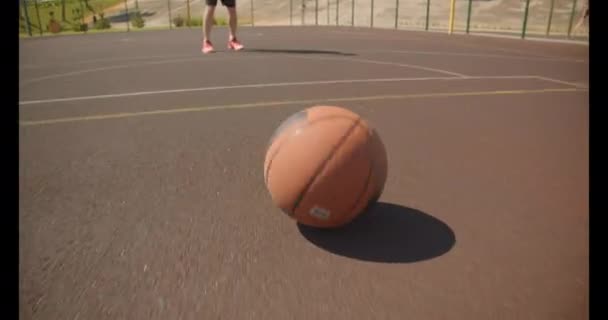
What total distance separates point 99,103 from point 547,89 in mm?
6871

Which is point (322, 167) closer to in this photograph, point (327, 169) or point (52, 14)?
point (327, 169)

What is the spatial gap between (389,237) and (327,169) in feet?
1.93

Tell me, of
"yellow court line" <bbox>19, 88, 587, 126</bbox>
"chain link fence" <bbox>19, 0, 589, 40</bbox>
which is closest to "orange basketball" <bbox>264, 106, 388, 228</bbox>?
"yellow court line" <bbox>19, 88, 587, 126</bbox>

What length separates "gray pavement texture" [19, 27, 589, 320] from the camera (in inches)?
79.0

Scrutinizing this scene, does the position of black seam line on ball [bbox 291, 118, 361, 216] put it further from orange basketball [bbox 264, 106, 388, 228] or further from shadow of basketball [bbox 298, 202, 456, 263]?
shadow of basketball [bbox 298, 202, 456, 263]

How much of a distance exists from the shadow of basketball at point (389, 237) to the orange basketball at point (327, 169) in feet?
0.37

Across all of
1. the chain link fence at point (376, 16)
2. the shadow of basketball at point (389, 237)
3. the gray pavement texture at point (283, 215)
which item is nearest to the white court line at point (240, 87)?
the gray pavement texture at point (283, 215)

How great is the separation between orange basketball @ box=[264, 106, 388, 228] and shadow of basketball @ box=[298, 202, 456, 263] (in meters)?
0.11

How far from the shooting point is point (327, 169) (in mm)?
2361

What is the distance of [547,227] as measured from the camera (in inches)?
105

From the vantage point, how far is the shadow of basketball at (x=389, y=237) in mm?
2355
